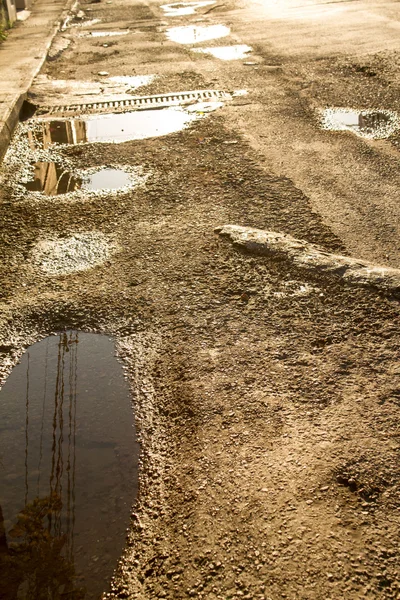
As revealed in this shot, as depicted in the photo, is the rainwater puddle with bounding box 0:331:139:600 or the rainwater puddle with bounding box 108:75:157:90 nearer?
the rainwater puddle with bounding box 0:331:139:600

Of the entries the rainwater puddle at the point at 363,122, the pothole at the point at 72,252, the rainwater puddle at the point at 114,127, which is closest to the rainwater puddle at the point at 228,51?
the rainwater puddle at the point at 114,127

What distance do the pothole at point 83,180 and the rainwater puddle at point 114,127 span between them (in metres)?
0.90

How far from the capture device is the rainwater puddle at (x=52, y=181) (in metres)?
5.89

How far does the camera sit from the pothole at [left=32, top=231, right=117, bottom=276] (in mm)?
4521

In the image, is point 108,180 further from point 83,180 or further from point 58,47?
point 58,47

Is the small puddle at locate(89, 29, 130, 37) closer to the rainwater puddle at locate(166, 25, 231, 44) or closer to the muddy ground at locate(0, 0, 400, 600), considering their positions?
the rainwater puddle at locate(166, 25, 231, 44)

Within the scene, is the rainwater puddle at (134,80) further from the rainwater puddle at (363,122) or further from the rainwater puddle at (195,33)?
the rainwater puddle at (363,122)

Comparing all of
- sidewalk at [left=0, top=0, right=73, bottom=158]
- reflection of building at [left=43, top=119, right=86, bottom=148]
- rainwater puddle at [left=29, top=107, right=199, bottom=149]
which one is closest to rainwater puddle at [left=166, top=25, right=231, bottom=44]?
sidewalk at [left=0, top=0, right=73, bottom=158]

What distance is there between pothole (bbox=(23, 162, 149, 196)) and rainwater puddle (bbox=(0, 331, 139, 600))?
2394 mm

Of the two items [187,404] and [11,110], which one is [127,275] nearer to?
[187,404]

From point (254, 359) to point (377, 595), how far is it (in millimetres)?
1452

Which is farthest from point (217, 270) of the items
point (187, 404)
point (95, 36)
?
point (95, 36)

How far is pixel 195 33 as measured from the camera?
523 inches

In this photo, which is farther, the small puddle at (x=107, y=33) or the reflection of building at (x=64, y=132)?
the small puddle at (x=107, y=33)
